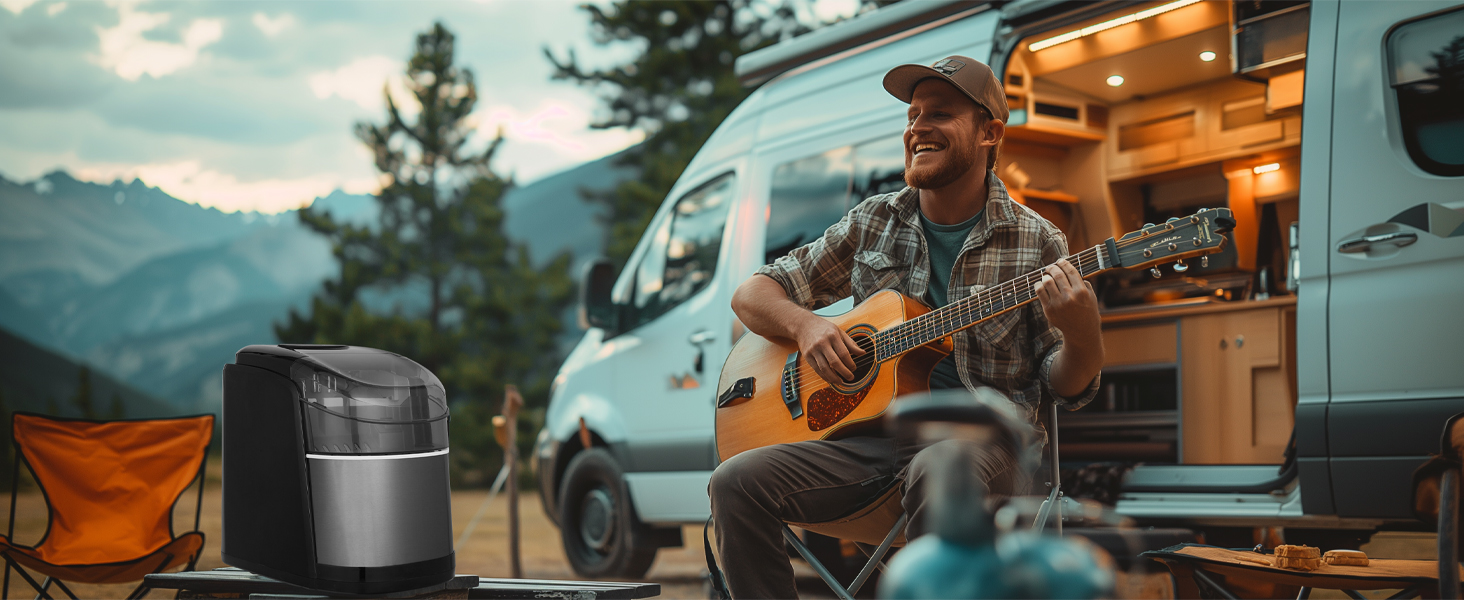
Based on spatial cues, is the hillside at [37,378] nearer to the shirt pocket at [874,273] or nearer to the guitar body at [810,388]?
the guitar body at [810,388]

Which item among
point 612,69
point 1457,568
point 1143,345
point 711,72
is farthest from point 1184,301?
point 612,69

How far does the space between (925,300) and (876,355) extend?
0.22 metres

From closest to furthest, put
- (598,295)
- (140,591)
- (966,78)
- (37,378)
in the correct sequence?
(966,78), (140,591), (598,295), (37,378)

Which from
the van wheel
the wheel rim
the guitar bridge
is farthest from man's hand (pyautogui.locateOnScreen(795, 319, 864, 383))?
the wheel rim

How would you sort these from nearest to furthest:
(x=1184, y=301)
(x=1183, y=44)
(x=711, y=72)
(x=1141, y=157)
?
1. (x=1183, y=44)
2. (x=1184, y=301)
3. (x=1141, y=157)
4. (x=711, y=72)

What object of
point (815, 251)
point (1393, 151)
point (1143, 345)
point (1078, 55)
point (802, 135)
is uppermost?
point (1078, 55)

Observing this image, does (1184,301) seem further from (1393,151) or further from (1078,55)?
(1393,151)

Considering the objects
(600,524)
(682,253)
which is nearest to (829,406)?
(682,253)

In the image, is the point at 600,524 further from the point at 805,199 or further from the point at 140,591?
the point at 140,591

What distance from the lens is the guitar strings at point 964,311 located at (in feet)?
7.03

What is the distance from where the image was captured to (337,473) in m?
2.24

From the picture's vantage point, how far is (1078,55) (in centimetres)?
434

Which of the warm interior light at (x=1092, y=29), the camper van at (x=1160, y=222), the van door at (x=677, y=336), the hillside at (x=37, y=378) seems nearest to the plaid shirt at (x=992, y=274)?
the camper van at (x=1160, y=222)

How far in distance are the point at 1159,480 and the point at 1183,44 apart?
1907mm
